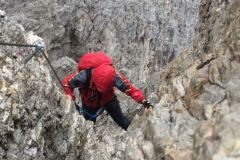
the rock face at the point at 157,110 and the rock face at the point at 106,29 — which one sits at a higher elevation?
the rock face at the point at 157,110

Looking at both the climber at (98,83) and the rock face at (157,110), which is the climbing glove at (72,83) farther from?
the rock face at (157,110)

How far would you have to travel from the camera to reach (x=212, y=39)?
9539 mm

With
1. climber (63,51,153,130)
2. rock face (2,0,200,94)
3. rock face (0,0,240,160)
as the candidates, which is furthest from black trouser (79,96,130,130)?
rock face (2,0,200,94)

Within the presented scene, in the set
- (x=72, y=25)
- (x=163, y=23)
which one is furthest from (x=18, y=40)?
(x=163, y=23)

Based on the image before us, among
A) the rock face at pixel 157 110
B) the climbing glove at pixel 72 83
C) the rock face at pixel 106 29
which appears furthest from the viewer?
the rock face at pixel 106 29

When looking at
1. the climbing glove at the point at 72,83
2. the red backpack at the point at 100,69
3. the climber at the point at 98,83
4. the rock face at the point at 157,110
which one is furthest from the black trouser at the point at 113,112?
the red backpack at the point at 100,69

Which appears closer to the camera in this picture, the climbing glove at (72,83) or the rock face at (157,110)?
the rock face at (157,110)

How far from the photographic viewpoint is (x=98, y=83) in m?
11.3

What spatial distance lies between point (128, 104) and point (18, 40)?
23.9 feet

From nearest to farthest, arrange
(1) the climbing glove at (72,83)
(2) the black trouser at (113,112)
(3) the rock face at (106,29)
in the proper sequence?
(1) the climbing glove at (72,83) → (2) the black trouser at (113,112) → (3) the rock face at (106,29)

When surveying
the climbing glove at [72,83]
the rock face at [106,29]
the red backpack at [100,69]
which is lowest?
the rock face at [106,29]

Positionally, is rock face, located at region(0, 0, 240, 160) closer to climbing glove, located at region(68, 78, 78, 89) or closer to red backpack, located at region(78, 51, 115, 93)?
climbing glove, located at region(68, 78, 78, 89)

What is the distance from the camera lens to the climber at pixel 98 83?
36.6 ft

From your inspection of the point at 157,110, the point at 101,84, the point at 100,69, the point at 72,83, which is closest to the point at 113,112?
the point at 72,83
